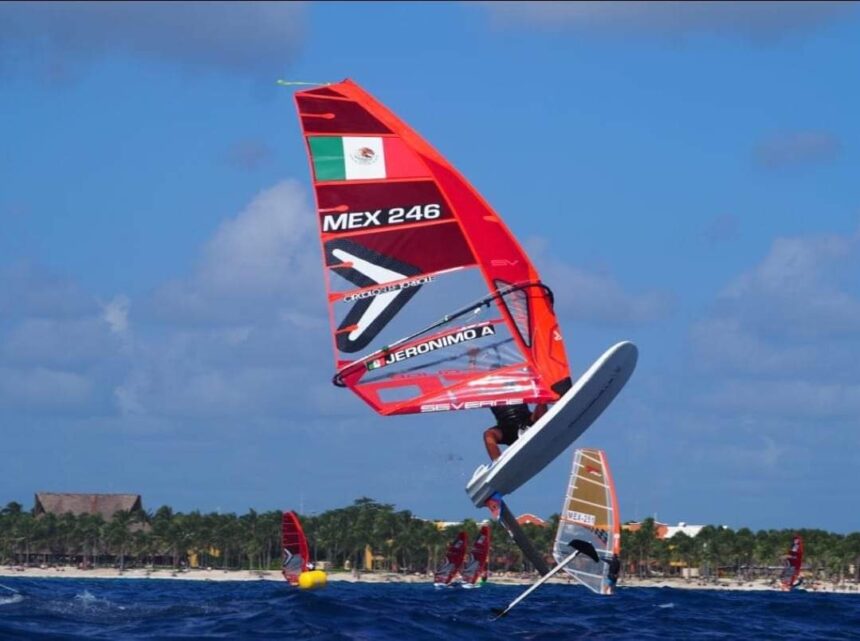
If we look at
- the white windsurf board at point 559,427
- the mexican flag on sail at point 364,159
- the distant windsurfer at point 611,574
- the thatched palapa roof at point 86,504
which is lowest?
the distant windsurfer at point 611,574

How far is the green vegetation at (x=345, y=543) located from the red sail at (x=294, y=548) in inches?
2610

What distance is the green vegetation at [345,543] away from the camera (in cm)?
12112

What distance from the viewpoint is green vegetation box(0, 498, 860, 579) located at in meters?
121

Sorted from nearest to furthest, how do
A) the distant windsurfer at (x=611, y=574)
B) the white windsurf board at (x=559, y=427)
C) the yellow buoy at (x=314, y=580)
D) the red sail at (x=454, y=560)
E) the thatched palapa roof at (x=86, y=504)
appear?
the white windsurf board at (x=559, y=427)
the distant windsurfer at (x=611, y=574)
the yellow buoy at (x=314, y=580)
the red sail at (x=454, y=560)
the thatched palapa roof at (x=86, y=504)

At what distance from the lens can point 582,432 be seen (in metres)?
21.3

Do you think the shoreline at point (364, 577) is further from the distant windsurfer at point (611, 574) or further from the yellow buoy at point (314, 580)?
the distant windsurfer at point (611, 574)

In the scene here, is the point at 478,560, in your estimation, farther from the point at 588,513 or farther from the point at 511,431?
the point at 511,431

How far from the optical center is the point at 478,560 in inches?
2741

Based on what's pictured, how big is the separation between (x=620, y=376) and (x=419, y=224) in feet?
12.9

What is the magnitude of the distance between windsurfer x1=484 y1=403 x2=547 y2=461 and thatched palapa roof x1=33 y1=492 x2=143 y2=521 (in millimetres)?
111986

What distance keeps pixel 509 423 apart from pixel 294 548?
32.9 metres

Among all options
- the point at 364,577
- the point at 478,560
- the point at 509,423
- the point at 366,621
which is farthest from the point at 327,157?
the point at 364,577

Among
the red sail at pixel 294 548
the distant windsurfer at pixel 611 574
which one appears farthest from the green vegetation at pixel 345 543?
the distant windsurfer at pixel 611 574

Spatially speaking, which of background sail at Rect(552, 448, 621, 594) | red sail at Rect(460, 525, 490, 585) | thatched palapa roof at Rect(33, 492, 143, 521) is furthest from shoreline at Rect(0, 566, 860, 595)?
background sail at Rect(552, 448, 621, 594)
